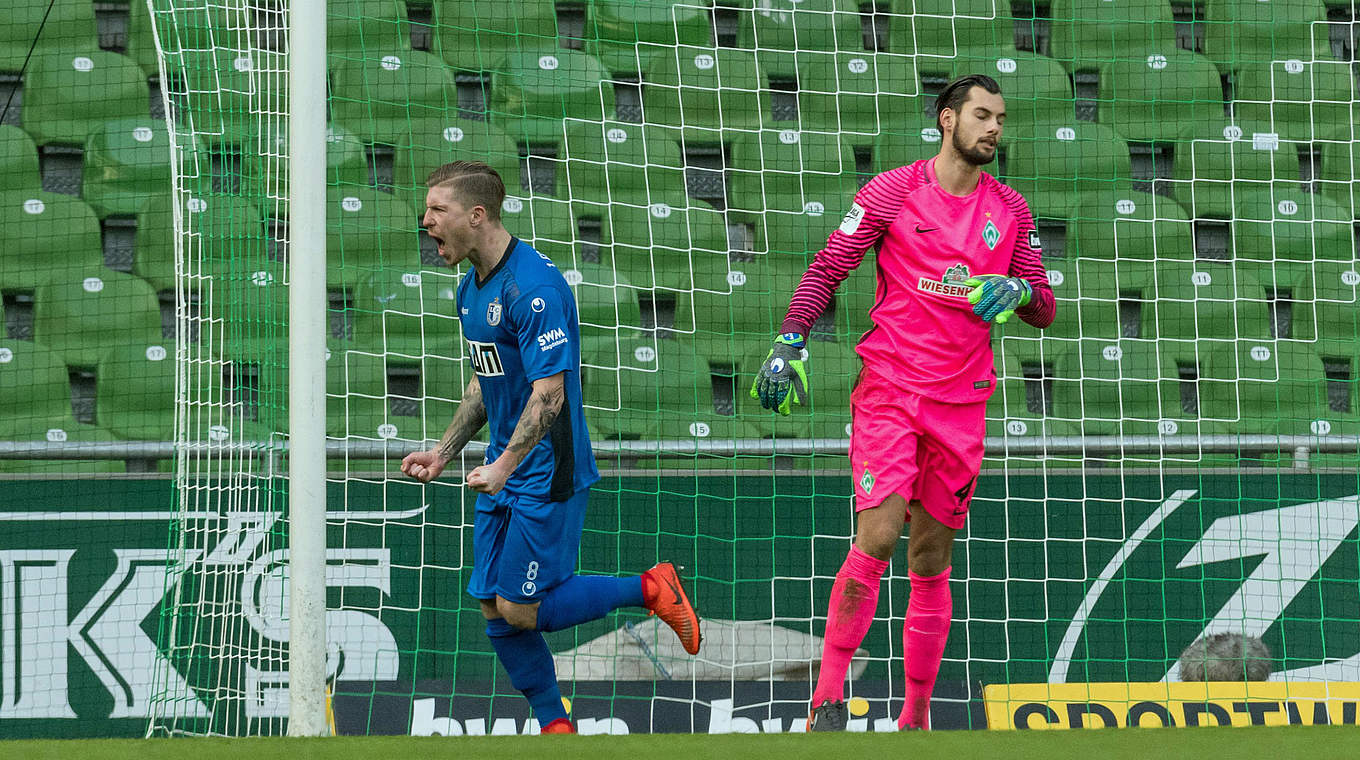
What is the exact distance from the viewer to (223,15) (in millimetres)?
5082

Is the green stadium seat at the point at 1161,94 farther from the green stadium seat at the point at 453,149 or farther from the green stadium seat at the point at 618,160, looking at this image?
the green stadium seat at the point at 453,149

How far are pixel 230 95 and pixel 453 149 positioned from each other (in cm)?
185

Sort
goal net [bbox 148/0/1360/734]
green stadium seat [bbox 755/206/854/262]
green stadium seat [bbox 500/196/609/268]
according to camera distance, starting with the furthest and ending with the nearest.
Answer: green stadium seat [bbox 755/206/854/262]
green stadium seat [bbox 500/196/609/268]
goal net [bbox 148/0/1360/734]

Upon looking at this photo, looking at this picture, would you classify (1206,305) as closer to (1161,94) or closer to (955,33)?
(1161,94)

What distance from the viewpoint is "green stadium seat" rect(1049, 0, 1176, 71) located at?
7062 millimetres

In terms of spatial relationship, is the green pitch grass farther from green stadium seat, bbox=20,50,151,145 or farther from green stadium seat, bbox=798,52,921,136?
green stadium seat, bbox=20,50,151,145

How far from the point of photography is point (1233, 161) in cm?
679

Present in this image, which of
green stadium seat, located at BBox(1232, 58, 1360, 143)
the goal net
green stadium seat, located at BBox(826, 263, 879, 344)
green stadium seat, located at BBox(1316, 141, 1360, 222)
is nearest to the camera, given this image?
the goal net

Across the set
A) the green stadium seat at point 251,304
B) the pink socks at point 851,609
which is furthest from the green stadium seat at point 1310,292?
the green stadium seat at point 251,304

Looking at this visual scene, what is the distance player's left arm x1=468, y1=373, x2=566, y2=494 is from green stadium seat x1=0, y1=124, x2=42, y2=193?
4.13m

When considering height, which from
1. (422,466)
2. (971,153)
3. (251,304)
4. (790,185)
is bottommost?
(422,466)

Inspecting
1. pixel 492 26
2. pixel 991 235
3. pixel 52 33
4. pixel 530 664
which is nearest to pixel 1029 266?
pixel 991 235

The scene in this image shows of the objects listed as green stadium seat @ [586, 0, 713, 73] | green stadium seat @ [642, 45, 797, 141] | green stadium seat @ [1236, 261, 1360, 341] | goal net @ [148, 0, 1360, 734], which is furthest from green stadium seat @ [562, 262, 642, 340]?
green stadium seat @ [1236, 261, 1360, 341]

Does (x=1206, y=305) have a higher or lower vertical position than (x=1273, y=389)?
higher
